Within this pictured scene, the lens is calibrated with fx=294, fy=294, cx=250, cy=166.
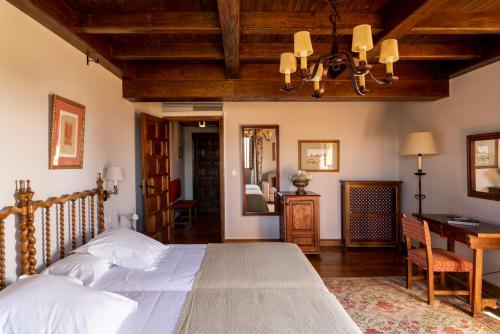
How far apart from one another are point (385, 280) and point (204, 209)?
5.21m

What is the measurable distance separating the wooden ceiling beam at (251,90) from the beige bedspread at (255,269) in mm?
1891

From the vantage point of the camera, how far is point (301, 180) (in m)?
4.37

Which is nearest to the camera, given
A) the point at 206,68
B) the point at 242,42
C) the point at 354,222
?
the point at 242,42

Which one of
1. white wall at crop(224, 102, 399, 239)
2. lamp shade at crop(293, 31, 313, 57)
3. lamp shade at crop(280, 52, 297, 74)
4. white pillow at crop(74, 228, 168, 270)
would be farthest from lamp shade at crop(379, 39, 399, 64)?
white wall at crop(224, 102, 399, 239)

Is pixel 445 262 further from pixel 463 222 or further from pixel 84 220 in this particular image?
pixel 84 220

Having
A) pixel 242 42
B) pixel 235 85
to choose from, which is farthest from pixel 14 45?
pixel 235 85

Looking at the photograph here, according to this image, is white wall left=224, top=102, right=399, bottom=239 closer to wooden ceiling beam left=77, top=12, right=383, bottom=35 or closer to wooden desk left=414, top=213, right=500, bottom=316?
wooden desk left=414, top=213, right=500, bottom=316

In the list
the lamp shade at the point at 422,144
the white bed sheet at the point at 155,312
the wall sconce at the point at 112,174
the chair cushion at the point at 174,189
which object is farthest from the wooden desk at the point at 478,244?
the chair cushion at the point at 174,189

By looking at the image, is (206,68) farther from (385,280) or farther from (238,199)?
(385,280)

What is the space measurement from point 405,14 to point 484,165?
1905 mm

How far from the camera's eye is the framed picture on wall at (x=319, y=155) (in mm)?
4730

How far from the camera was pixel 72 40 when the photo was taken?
8.05ft

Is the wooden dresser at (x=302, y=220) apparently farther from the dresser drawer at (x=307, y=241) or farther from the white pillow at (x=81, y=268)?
the white pillow at (x=81, y=268)

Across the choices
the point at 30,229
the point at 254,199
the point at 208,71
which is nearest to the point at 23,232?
the point at 30,229
